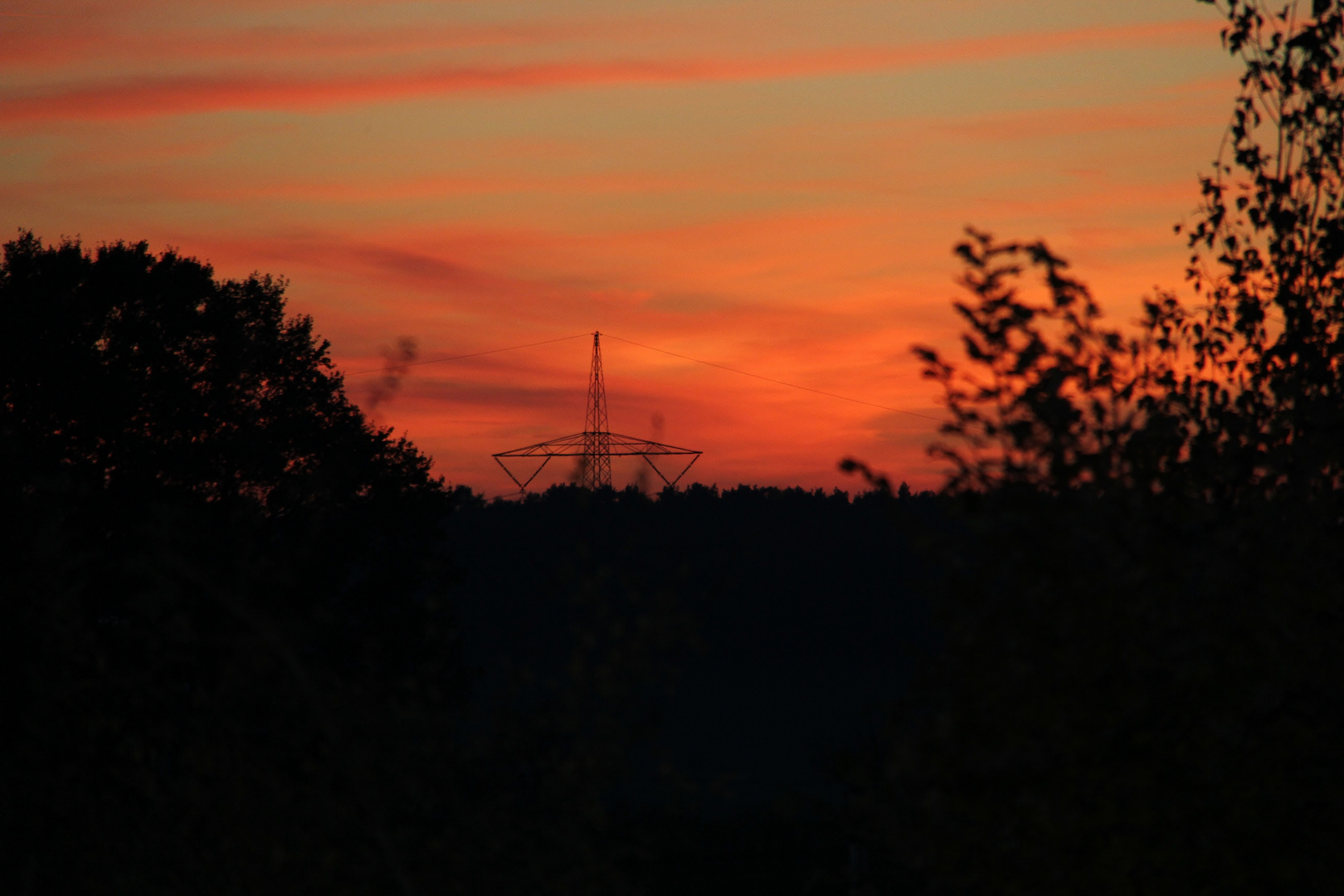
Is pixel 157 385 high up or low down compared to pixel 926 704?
up

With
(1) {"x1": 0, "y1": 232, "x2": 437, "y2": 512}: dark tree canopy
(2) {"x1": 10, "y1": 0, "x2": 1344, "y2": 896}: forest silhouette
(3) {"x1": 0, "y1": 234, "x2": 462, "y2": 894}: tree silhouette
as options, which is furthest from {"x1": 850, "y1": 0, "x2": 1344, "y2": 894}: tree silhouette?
(1) {"x1": 0, "y1": 232, "x2": 437, "y2": 512}: dark tree canopy

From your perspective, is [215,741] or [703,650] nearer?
[703,650]

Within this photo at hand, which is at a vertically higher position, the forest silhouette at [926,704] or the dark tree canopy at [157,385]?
the dark tree canopy at [157,385]

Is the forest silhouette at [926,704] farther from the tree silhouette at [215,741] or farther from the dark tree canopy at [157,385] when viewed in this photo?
the dark tree canopy at [157,385]

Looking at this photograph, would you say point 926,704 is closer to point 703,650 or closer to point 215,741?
point 703,650

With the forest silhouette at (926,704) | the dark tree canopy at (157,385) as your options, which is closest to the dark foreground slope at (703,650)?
the forest silhouette at (926,704)

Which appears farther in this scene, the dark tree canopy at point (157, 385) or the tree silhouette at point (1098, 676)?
the dark tree canopy at point (157, 385)

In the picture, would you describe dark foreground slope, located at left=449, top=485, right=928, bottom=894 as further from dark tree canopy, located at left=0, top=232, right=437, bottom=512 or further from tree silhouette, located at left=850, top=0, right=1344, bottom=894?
dark tree canopy, located at left=0, top=232, right=437, bottom=512

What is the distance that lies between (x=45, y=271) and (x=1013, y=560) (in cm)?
3245

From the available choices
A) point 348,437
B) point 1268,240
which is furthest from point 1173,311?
point 348,437

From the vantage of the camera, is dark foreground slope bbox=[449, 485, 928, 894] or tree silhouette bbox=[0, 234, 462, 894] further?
dark foreground slope bbox=[449, 485, 928, 894]

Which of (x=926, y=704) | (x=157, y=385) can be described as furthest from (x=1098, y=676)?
(x=157, y=385)

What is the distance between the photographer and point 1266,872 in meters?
5.67

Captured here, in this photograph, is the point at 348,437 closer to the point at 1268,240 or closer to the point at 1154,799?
the point at 1154,799
